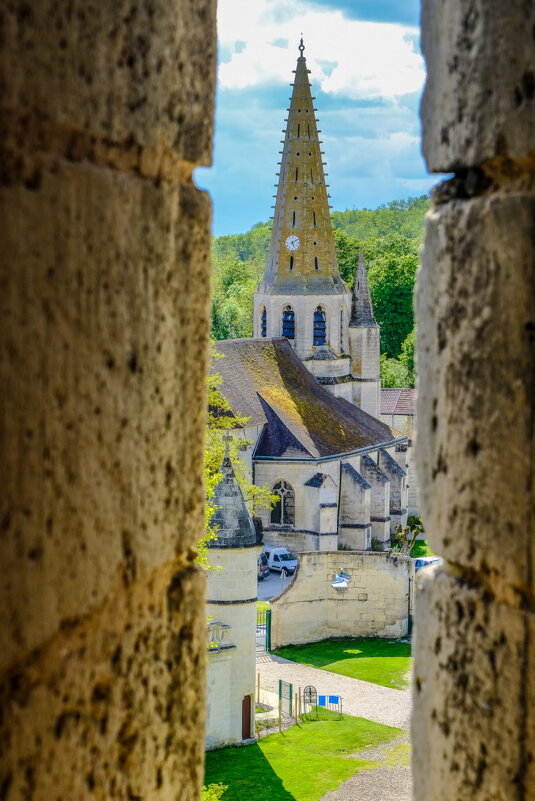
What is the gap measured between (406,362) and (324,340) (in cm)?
1893

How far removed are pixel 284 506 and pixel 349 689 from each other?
→ 38.6 feet

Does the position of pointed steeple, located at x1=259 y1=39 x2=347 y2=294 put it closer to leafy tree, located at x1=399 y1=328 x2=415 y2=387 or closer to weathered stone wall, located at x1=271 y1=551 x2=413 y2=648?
weathered stone wall, located at x1=271 y1=551 x2=413 y2=648

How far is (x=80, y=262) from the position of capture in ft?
7.10

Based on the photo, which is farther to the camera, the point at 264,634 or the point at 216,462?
the point at 264,634

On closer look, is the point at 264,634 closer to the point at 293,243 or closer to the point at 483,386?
the point at 293,243

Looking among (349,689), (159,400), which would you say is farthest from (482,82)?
(349,689)

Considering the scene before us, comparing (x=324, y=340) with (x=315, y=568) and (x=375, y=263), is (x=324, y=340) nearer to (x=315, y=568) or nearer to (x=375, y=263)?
(x=315, y=568)

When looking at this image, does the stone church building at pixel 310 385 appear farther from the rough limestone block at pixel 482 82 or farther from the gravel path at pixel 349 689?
the rough limestone block at pixel 482 82

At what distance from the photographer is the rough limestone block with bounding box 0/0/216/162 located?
2025mm

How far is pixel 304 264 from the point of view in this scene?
44.1m

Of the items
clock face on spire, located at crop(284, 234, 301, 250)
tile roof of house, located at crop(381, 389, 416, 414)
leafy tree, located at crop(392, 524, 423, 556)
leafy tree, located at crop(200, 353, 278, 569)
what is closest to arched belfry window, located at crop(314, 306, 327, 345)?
clock face on spire, located at crop(284, 234, 301, 250)

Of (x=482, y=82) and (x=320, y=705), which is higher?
(x=482, y=82)

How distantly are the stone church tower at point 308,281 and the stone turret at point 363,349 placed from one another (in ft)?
0.12

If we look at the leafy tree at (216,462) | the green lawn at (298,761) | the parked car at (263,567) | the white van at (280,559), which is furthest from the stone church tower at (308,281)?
the green lawn at (298,761)
